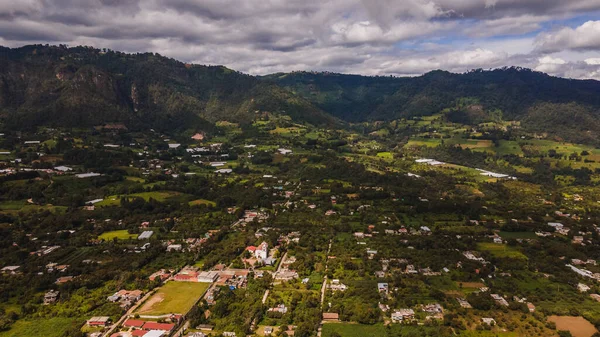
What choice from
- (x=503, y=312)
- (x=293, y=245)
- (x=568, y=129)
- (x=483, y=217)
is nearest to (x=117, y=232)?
(x=293, y=245)

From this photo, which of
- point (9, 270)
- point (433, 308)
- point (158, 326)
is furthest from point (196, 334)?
point (9, 270)

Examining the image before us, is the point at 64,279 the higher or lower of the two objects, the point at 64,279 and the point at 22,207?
the lower

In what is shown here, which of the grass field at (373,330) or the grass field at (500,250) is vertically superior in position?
the grass field at (500,250)

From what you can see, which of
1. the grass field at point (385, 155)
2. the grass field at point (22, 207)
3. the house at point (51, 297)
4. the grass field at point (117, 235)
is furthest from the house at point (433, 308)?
the grass field at point (385, 155)

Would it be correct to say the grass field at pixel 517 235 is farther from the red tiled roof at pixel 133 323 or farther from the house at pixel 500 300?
the red tiled roof at pixel 133 323

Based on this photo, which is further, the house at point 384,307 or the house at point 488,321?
the house at point 384,307

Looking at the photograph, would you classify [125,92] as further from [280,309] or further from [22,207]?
[280,309]
